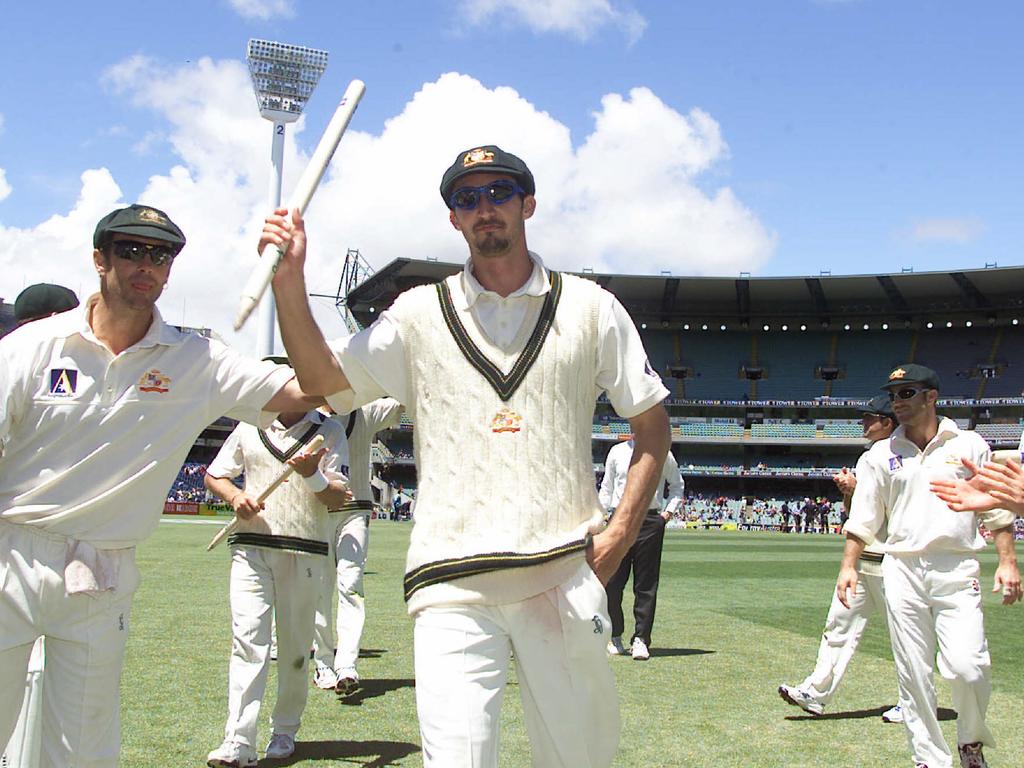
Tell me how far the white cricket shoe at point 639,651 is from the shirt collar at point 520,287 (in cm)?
684

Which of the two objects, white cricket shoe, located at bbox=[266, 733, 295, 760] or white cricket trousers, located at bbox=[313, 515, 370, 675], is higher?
white cricket trousers, located at bbox=[313, 515, 370, 675]

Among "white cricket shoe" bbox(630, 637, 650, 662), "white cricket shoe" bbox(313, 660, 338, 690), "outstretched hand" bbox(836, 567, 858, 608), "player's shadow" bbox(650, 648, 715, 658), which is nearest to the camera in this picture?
"outstretched hand" bbox(836, 567, 858, 608)

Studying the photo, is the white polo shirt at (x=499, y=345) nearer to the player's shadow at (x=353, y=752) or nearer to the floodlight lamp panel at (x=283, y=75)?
the player's shadow at (x=353, y=752)

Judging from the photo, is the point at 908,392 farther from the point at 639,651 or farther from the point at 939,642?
the point at 639,651

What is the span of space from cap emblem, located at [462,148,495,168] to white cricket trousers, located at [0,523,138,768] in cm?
183

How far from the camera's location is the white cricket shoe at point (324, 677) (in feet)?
26.3

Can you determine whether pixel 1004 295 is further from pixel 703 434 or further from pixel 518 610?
pixel 518 610

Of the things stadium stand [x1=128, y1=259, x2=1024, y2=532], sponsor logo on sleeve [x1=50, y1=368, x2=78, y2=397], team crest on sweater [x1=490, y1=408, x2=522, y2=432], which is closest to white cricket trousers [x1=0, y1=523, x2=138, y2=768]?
sponsor logo on sleeve [x1=50, y1=368, x2=78, y2=397]

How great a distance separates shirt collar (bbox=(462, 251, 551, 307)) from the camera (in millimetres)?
3496

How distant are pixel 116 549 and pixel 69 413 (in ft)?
1.66

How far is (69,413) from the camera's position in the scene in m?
3.63

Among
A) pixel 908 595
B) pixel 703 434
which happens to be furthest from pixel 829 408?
pixel 908 595

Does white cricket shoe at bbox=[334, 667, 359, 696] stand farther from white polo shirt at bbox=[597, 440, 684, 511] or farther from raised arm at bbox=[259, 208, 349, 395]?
raised arm at bbox=[259, 208, 349, 395]

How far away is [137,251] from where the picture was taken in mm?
3766
